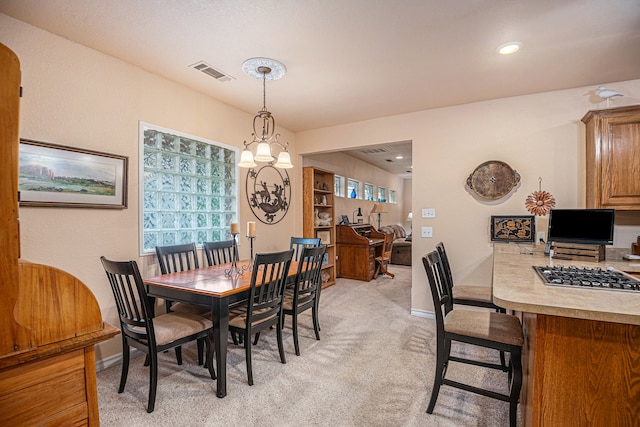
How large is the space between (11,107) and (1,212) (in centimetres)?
26

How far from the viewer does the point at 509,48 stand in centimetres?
232

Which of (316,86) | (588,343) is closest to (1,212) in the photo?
(588,343)


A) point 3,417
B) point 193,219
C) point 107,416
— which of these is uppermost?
point 193,219

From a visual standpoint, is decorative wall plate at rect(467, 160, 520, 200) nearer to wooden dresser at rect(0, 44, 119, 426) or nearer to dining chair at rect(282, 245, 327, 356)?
dining chair at rect(282, 245, 327, 356)

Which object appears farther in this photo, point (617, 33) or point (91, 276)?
point (91, 276)

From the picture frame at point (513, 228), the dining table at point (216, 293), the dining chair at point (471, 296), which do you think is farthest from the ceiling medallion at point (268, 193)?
the picture frame at point (513, 228)

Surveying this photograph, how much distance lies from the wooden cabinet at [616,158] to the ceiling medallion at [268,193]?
3495 millimetres

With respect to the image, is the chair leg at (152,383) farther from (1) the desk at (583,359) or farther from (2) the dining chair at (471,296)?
(2) the dining chair at (471,296)

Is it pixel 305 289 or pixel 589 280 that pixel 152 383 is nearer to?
pixel 305 289

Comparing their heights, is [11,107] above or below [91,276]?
above

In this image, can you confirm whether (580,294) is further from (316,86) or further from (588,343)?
(316,86)

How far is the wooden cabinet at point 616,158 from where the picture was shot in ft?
8.39

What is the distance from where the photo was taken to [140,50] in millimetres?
2396

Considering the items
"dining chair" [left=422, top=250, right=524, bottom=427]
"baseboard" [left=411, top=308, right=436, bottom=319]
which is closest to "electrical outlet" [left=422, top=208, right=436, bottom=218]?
"baseboard" [left=411, top=308, right=436, bottom=319]
